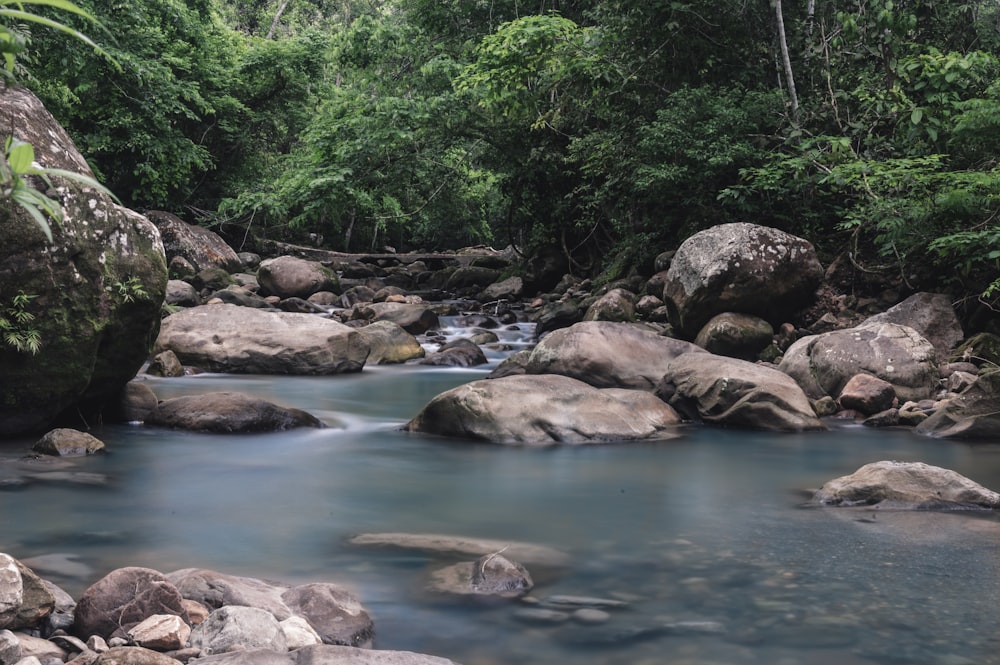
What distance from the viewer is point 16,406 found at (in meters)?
6.51

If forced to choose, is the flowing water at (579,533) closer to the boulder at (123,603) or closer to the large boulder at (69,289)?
the large boulder at (69,289)

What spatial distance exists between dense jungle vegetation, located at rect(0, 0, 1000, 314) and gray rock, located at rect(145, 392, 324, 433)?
9.55ft

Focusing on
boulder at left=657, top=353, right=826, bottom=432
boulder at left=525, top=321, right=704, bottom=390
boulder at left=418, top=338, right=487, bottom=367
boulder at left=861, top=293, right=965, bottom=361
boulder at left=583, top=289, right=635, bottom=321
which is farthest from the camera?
boulder at left=583, top=289, right=635, bottom=321

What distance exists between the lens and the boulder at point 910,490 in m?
5.18

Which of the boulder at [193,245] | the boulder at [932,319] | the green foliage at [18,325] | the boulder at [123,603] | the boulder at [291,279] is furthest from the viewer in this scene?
the boulder at [193,245]

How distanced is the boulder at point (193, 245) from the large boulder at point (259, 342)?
842cm

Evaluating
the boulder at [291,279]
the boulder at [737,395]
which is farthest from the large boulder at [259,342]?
the boulder at [291,279]

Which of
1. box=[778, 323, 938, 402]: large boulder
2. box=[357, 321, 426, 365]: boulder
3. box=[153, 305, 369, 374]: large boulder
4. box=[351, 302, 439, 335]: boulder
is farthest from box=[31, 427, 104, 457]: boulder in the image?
box=[351, 302, 439, 335]: boulder

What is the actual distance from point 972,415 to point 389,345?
748 centimetres

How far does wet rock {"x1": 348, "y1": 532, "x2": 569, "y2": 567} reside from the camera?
442cm

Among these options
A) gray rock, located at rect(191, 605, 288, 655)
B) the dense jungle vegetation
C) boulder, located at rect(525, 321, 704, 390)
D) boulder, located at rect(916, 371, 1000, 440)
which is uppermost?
the dense jungle vegetation

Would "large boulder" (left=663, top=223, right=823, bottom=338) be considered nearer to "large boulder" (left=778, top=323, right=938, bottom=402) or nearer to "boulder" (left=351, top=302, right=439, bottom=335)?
"large boulder" (left=778, top=323, right=938, bottom=402)

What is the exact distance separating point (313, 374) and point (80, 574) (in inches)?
272

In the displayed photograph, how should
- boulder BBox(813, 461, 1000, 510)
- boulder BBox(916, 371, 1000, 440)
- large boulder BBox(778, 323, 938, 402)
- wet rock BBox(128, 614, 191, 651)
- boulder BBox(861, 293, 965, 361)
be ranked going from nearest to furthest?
1. wet rock BBox(128, 614, 191, 651)
2. boulder BBox(813, 461, 1000, 510)
3. boulder BBox(916, 371, 1000, 440)
4. large boulder BBox(778, 323, 938, 402)
5. boulder BBox(861, 293, 965, 361)
